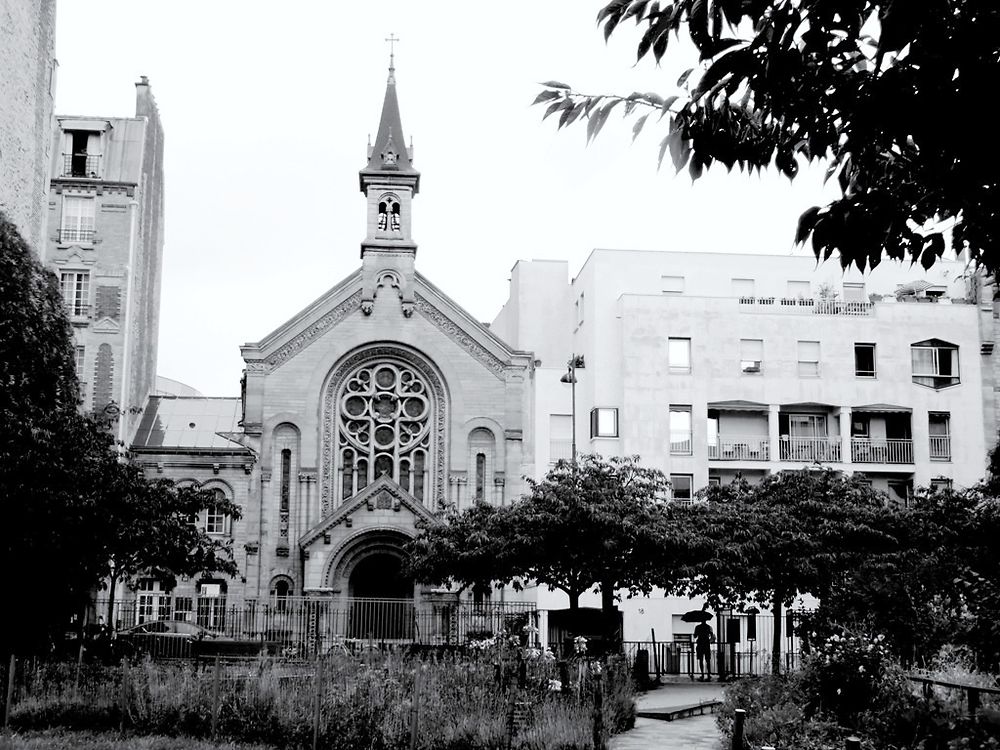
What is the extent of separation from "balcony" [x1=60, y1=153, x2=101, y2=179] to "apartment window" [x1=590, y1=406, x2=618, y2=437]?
24644 mm

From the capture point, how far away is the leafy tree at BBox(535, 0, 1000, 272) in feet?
17.3

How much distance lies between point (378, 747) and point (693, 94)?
13633 mm

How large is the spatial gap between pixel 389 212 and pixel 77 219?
559 inches

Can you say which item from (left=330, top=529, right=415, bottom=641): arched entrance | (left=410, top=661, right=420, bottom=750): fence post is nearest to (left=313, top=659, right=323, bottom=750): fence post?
(left=410, top=661, right=420, bottom=750): fence post

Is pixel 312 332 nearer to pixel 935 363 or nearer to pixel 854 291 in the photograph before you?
pixel 935 363

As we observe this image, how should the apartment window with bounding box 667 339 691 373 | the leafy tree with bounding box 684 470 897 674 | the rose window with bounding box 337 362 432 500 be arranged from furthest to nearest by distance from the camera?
the apartment window with bounding box 667 339 691 373 → the rose window with bounding box 337 362 432 500 → the leafy tree with bounding box 684 470 897 674

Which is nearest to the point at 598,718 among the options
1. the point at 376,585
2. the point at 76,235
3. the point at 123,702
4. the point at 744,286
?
the point at 123,702

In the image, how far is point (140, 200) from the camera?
5584 cm

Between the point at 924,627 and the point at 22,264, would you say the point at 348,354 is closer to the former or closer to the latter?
the point at 22,264

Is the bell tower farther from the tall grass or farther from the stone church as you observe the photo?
the tall grass

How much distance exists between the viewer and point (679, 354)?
52.5 metres

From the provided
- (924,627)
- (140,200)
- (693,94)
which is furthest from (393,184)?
(693,94)

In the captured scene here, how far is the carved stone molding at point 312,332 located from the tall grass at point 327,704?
93.6ft

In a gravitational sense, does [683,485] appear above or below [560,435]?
below
